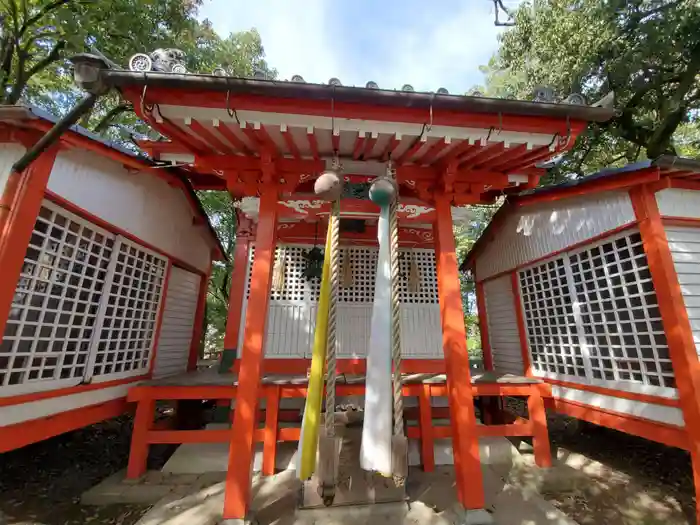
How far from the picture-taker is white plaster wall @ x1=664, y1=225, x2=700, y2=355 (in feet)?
13.2

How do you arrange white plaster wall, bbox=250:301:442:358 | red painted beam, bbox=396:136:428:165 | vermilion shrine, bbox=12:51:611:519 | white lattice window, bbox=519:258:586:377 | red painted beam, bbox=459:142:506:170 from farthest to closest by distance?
white plaster wall, bbox=250:301:442:358
white lattice window, bbox=519:258:586:377
red painted beam, bbox=459:142:506:170
red painted beam, bbox=396:136:428:165
vermilion shrine, bbox=12:51:611:519

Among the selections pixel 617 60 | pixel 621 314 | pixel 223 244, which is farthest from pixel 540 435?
pixel 223 244

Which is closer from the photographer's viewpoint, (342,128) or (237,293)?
(342,128)

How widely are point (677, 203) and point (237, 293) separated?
7.09 meters

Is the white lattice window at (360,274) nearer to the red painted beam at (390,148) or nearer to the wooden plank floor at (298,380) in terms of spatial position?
the wooden plank floor at (298,380)

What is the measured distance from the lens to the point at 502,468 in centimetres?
516

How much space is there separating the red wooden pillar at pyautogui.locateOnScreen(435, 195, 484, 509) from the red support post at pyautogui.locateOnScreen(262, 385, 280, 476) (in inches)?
100.0

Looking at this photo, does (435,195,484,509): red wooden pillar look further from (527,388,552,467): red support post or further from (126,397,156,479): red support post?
(126,397,156,479): red support post

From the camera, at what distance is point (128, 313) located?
5.47 m

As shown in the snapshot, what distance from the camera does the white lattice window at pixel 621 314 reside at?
438 centimetres

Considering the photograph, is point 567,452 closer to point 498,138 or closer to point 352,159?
point 498,138

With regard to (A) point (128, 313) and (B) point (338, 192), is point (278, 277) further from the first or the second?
(B) point (338, 192)

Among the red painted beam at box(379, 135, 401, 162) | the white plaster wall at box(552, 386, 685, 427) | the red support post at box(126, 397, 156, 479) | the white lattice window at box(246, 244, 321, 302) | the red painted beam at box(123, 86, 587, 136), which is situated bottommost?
the red support post at box(126, 397, 156, 479)

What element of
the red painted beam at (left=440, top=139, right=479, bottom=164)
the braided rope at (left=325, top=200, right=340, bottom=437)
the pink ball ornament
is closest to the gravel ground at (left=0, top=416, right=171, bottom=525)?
the braided rope at (left=325, top=200, right=340, bottom=437)
